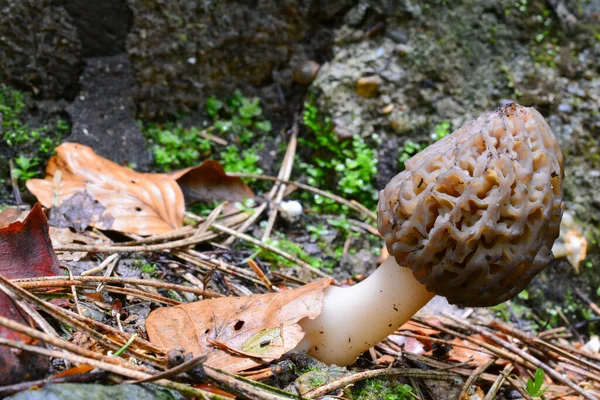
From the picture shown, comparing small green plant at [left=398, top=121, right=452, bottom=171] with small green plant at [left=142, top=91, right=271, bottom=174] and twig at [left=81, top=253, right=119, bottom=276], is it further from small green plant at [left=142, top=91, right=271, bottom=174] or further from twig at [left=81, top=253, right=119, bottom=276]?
twig at [left=81, top=253, right=119, bottom=276]

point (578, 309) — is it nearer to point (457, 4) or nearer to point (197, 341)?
point (457, 4)

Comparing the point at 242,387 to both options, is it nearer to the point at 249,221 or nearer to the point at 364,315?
the point at 364,315

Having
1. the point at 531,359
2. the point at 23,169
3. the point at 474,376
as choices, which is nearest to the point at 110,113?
the point at 23,169

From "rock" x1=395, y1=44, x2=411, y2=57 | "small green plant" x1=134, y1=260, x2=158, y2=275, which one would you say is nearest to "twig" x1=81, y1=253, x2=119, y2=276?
"small green plant" x1=134, y1=260, x2=158, y2=275

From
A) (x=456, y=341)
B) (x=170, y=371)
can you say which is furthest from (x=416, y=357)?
(x=170, y=371)

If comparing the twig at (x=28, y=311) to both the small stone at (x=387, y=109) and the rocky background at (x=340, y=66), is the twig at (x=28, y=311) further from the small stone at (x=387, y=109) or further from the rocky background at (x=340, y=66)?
the small stone at (x=387, y=109)
